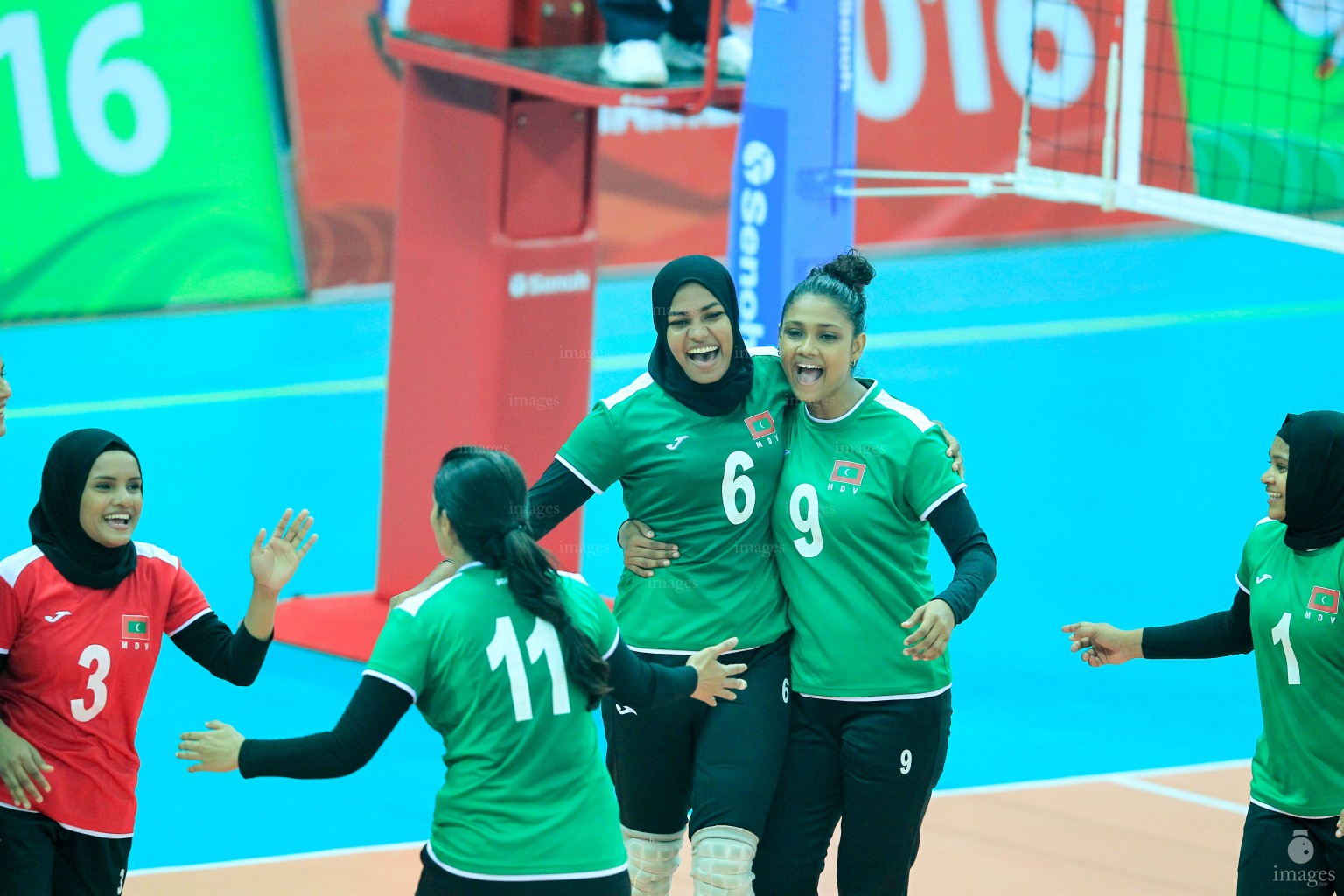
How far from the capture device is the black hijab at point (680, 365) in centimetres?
461

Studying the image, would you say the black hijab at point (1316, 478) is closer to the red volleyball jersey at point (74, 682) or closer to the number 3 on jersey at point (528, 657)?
the number 3 on jersey at point (528, 657)

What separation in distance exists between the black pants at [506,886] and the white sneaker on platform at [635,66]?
4.41 meters

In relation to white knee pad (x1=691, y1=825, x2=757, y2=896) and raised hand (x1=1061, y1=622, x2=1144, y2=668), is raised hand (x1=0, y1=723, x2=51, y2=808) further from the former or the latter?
raised hand (x1=1061, y1=622, x2=1144, y2=668)

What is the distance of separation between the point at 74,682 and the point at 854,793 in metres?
1.93

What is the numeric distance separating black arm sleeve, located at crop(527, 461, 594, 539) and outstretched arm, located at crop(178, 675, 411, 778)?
1.11 meters

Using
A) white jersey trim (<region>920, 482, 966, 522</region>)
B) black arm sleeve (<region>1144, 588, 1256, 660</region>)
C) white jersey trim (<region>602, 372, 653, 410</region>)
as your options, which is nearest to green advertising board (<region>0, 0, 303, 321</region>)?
Answer: white jersey trim (<region>602, 372, 653, 410</region>)

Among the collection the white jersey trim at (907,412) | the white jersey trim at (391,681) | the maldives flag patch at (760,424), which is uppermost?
the white jersey trim at (907,412)

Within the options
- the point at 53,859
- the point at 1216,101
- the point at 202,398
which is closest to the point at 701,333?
the point at 53,859

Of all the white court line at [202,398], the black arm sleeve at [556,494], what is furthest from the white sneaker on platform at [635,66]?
the white court line at [202,398]

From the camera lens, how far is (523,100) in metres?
7.89

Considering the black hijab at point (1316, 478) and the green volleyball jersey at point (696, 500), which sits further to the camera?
the green volleyball jersey at point (696, 500)

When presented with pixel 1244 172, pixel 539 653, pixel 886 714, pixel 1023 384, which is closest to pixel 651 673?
pixel 539 653

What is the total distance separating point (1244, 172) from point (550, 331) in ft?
35.7

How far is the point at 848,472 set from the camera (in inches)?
179
